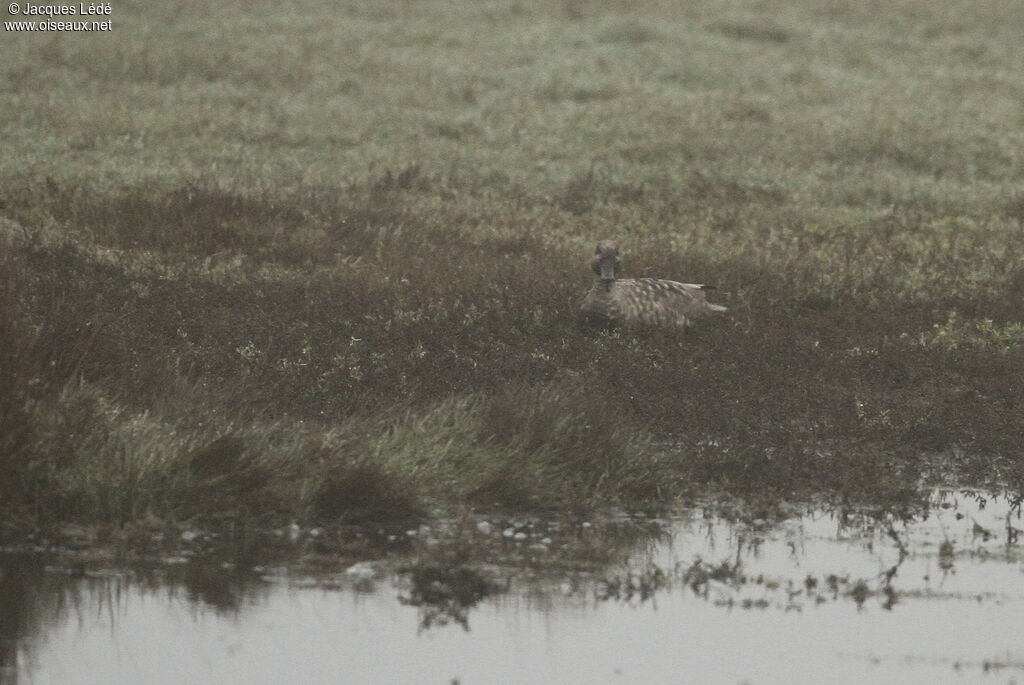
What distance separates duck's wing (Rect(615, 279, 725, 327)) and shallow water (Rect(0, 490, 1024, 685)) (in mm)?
4635

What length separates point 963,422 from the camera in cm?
1066

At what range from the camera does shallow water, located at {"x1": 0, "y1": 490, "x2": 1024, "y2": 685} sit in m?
6.14

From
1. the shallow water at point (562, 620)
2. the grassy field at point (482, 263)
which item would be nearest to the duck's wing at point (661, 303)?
the grassy field at point (482, 263)

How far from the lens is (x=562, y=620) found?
674cm

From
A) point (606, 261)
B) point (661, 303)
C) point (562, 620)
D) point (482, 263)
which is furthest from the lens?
point (482, 263)

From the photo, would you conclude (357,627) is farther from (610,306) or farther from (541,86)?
(541,86)

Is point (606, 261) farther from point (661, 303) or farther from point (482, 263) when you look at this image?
point (482, 263)

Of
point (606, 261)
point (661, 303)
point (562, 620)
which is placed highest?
point (606, 261)

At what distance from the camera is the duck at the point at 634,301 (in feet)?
40.6

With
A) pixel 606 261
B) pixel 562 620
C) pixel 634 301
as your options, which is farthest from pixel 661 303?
pixel 562 620

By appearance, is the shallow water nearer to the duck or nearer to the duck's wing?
the duck

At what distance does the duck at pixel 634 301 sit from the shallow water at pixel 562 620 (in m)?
4.47

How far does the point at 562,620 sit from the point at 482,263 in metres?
7.85

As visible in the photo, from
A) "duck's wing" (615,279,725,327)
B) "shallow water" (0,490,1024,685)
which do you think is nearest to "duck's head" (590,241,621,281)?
"duck's wing" (615,279,725,327)
